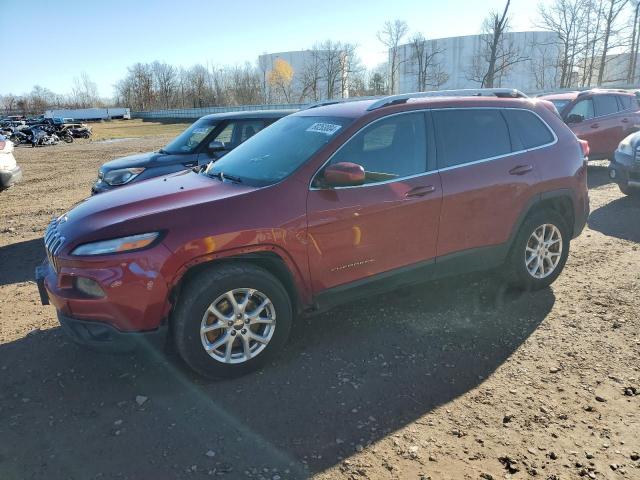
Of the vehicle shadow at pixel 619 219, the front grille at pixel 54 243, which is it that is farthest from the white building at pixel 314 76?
the front grille at pixel 54 243

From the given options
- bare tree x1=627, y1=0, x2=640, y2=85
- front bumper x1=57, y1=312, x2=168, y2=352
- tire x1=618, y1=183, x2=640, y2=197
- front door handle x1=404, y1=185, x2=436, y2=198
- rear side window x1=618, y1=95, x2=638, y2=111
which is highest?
bare tree x1=627, y1=0, x2=640, y2=85

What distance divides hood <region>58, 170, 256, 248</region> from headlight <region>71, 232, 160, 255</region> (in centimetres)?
3

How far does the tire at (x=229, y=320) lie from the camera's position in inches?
123

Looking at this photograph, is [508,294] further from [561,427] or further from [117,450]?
[117,450]

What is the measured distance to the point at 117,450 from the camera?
272cm

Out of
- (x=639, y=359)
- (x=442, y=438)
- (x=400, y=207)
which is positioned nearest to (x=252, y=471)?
(x=442, y=438)

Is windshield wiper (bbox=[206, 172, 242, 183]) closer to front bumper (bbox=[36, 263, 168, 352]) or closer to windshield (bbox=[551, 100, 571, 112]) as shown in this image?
front bumper (bbox=[36, 263, 168, 352])

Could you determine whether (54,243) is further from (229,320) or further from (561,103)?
(561,103)

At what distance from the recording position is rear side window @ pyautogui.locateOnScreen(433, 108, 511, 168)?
157 inches

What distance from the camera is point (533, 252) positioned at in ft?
14.9

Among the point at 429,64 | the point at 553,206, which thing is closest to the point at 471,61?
the point at 429,64

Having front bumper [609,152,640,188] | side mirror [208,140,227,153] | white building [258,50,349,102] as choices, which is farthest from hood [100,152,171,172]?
white building [258,50,349,102]

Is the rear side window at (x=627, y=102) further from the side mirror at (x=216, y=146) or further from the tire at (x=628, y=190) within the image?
the side mirror at (x=216, y=146)

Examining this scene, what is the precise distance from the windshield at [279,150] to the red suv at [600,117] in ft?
29.5
